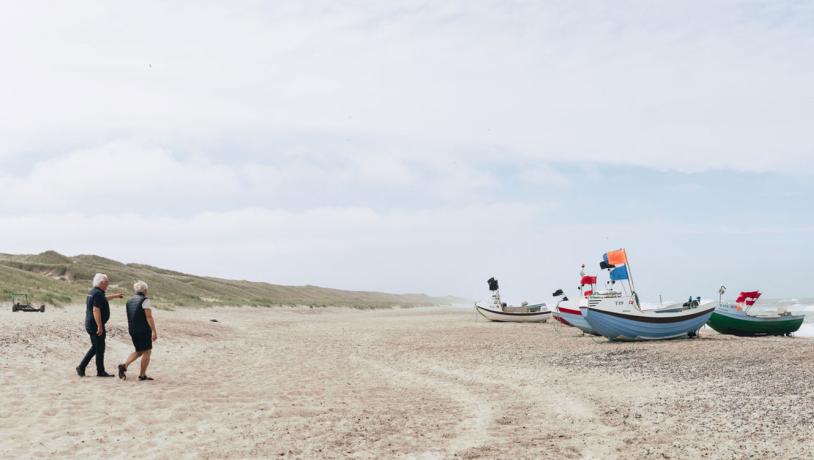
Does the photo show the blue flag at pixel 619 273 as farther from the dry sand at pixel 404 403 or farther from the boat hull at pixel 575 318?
the dry sand at pixel 404 403

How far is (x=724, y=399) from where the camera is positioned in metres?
12.5

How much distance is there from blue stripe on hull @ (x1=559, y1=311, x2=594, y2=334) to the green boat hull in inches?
311

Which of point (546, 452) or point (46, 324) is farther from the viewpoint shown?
point (46, 324)

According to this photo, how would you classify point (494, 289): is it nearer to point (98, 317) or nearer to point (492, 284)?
point (492, 284)

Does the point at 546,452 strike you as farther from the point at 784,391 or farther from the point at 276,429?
the point at 784,391

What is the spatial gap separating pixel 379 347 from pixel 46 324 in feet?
42.1

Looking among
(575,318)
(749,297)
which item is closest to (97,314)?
(575,318)

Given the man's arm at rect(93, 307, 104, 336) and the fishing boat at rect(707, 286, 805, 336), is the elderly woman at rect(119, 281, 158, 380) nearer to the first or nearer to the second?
the man's arm at rect(93, 307, 104, 336)

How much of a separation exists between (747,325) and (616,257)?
35.4 feet

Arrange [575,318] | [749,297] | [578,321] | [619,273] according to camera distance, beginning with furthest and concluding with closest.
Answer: [749,297], [575,318], [578,321], [619,273]

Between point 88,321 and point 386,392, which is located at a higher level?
point 88,321

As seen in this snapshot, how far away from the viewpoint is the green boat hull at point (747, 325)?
108ft

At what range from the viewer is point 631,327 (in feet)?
87.8

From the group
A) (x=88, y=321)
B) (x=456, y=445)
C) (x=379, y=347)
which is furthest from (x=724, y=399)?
(x=379, y=347)
